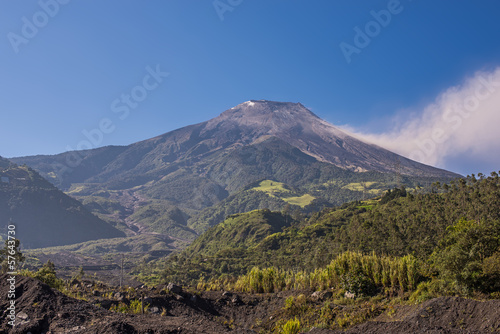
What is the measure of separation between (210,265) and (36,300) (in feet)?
198

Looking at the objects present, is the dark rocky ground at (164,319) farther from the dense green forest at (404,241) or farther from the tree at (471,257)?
the dense green forest at (404,241)

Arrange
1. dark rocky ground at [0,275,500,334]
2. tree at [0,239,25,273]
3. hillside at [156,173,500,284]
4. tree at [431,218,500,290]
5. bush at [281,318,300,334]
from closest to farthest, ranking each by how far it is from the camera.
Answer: dark rocky ground at [0,275,500,334]
bush at [281,318,300,334]
tree at [431,218,500,290]
tree at [0,239,25,273]
hillside at [156,173,500,284]

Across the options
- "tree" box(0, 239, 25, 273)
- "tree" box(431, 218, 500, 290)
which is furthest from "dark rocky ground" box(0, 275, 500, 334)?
"tree" box(431, 218, 500, 290)

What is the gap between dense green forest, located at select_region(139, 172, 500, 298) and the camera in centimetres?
1006

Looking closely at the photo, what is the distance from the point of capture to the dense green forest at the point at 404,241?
10.1 m

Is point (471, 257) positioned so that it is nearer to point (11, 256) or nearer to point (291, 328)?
point (291, 328)

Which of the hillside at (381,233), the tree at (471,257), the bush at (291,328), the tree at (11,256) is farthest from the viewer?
the hillside at (381,233)

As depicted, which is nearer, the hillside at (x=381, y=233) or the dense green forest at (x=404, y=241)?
the dense green forest at (x=404, y=241)

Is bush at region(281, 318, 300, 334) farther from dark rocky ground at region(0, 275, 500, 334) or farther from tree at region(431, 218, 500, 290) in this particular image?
tree at region(431, 218, 500, 290)

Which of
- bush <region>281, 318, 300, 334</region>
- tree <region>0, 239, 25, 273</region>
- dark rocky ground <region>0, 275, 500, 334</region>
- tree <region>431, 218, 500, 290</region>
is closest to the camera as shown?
dark rocky ground <region>0, 275, 500, 334</region>

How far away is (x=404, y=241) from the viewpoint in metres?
37.3

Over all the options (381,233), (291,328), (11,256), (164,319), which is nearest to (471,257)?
(291,328)

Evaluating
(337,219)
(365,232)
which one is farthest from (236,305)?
(337,219)

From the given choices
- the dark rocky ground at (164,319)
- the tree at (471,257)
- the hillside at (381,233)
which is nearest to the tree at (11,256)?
the dark rocky ground at (164,319)
